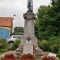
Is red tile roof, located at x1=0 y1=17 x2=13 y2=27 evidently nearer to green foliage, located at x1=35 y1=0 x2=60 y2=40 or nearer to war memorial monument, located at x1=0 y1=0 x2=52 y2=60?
green foliage, located at x1=35 y1=0 x2=60 y2=40

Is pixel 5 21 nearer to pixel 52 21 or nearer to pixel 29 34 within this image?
pixel 52 21

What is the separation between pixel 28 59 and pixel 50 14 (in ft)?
60.5

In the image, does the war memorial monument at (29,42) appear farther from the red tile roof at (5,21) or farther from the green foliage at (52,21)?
the red tile roof at (5,21)

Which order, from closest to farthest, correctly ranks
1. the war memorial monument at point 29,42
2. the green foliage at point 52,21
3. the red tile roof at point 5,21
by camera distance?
the war memorial monument at point 29,42
the green foliage at point 52,21
the red tile roof at point 5,21

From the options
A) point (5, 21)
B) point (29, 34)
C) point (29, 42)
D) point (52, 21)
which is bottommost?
point (29, 42)

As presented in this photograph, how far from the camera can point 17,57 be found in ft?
79.8

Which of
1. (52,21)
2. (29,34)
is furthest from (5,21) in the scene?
(29,34)

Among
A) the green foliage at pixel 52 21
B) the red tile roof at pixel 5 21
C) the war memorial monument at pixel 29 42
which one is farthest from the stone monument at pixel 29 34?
the red tile roof at pixel 5 21

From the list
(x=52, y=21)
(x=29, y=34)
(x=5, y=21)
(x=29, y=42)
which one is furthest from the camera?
(x=5, y=21)

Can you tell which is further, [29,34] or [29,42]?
[29,34]

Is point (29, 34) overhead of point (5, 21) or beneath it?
beneath

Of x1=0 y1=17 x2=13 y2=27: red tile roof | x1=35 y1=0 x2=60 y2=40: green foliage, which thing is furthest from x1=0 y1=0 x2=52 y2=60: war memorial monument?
x1=0 y1=17 x2=13 y2=27: red tile roof

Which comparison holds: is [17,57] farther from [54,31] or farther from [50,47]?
[54,31]

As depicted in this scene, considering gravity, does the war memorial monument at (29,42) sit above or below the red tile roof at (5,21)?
below
